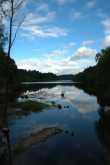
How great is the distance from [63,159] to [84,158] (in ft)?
7.65

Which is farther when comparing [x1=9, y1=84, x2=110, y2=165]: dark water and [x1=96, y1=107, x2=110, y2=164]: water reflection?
[x1=96, y1=107, x2=110, y2=164]: water reflection

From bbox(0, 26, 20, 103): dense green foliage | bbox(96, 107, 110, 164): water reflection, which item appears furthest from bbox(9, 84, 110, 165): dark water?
bbox(0, 26, 20, 103): dense green foliage

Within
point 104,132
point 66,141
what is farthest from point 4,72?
point 104,132

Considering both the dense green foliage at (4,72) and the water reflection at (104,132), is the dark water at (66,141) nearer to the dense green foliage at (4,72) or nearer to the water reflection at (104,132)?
the water reflection at (104,132)

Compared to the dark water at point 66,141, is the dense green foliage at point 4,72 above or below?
above

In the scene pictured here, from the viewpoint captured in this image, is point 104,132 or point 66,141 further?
point 104,132

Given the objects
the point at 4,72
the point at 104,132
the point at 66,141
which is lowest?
the point at 66,141

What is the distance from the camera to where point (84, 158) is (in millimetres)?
26859

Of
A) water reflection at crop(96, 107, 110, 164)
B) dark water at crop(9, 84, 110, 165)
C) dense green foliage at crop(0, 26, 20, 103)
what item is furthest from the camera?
water reflection at crop(96, 107, 110, 164)

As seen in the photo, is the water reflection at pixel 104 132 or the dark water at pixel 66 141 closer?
the dark water at pixel 66 141

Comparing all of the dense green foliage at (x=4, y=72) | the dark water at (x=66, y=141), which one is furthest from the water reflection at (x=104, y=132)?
the dense green foliage at (x=4, y=72)

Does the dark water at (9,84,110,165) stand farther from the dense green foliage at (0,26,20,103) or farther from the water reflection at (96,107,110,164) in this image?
the dense green foliage at (0,26,20,103)

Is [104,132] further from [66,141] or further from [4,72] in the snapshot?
[4,72]

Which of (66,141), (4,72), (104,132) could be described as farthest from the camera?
(4,72)
